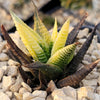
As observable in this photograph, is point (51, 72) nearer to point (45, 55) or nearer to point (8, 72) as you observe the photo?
point (45, 55)

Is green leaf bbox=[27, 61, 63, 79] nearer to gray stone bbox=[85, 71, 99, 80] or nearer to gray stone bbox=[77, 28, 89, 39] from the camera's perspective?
gray stone bbox=[85, 71, 99, 80]

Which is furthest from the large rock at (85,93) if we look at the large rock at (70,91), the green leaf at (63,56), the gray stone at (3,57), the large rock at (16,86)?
the gray stone at (3,57)

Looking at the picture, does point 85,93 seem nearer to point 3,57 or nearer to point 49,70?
point 49,70

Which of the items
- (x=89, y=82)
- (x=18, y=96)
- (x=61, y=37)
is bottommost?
(x=89, y=82)

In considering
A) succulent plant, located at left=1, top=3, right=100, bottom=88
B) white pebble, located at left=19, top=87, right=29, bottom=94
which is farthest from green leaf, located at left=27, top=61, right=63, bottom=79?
white pebble, located at left=19, top=87, right=29, bottom=94

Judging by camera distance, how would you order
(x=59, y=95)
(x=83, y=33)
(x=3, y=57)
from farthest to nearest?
(x=83, y=33)
(x=3, y=57)
(x=59, y=95)

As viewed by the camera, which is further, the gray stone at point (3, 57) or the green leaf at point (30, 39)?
the gray stone at point (3, 57)

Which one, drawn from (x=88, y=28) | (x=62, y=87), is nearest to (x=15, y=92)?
(x=62, y=87)

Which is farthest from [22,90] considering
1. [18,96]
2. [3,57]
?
[3,57]

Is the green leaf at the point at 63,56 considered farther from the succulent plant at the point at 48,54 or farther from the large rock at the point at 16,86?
the large rock at the point at 16,86
